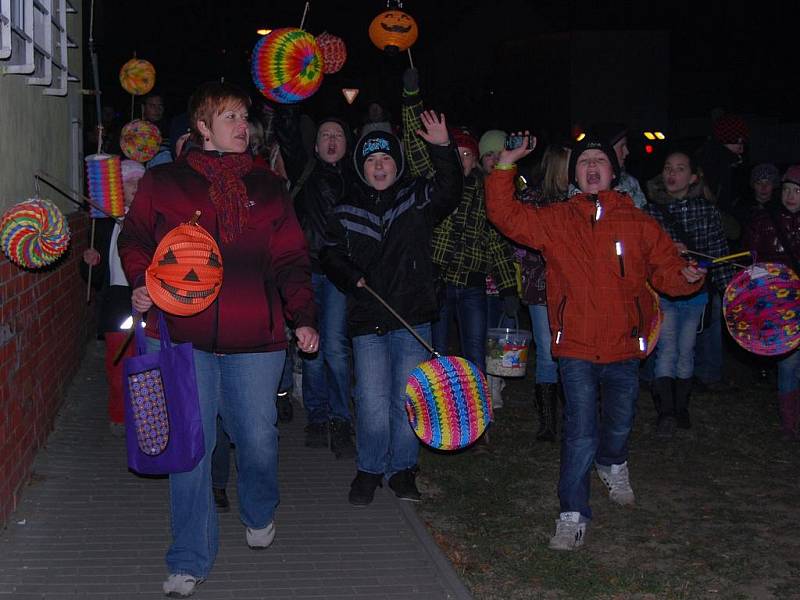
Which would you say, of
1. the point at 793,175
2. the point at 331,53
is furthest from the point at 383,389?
the point at 331,53

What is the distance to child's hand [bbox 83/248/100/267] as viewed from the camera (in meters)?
7.03

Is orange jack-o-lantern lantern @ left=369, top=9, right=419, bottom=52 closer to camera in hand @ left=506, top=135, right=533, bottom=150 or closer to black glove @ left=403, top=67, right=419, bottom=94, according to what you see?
black glove @ left=403, top=67, right=419, bottom=94

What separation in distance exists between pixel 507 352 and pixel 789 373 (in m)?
2.33

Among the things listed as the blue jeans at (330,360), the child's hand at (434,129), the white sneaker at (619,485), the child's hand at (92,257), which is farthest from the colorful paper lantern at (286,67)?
the white sneaker at (619,485)

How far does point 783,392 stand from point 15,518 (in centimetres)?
567

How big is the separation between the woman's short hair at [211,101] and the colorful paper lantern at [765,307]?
3.38m

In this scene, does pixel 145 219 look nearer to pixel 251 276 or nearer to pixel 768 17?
pixel 251 276

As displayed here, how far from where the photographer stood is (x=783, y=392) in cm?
803

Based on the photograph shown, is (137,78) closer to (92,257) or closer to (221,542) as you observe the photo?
(92,257)

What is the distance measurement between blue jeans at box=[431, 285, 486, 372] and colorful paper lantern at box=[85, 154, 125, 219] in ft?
7.64

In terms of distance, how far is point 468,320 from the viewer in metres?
7.27

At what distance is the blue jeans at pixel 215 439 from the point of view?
4.71m

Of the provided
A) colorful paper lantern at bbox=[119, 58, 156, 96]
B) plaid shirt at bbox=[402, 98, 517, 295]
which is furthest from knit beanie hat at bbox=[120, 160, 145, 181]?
colorful paper lantern at bbox=[119, 58, 156, 96]

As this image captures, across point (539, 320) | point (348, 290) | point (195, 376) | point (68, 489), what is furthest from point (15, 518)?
point (539, 320)
